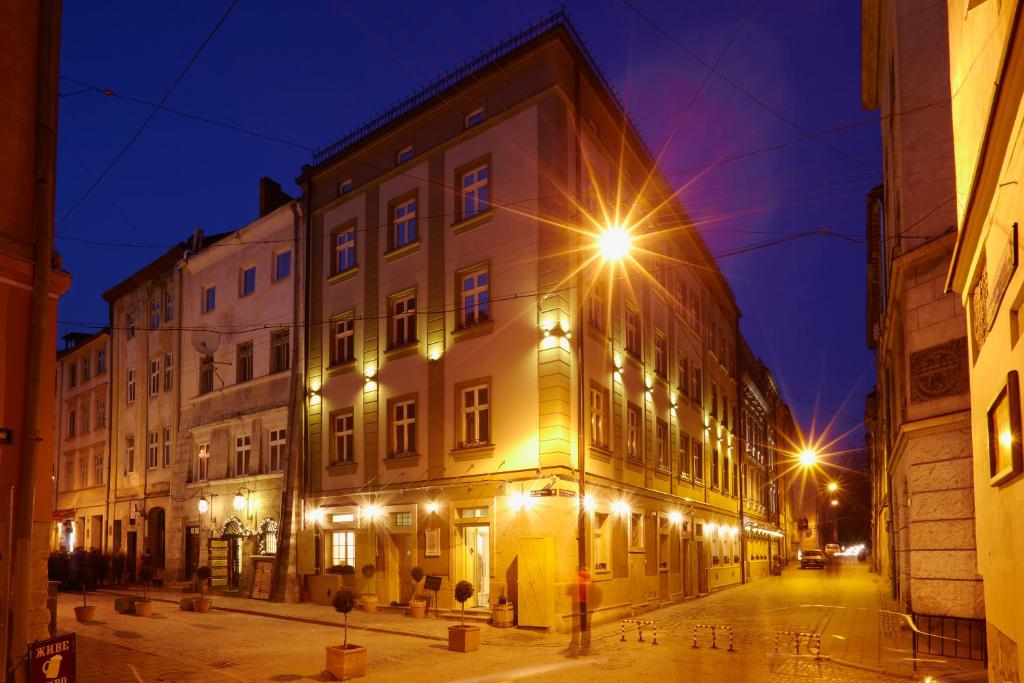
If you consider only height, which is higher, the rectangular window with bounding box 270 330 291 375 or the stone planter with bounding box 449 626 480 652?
the rectangular window with bounding box 270 330 291 375

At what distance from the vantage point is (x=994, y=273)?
6988mm

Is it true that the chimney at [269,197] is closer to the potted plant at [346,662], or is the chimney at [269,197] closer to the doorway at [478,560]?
the doorway at [478,560]

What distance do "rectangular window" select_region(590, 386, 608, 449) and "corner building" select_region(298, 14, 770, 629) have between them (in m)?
0.09

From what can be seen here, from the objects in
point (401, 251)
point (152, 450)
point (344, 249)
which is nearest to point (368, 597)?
point (401, 251)

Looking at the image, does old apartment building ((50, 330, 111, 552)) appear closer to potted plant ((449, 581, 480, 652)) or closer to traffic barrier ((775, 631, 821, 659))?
potted plant ((449, 581, 480, 652))

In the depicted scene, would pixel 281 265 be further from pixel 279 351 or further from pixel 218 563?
pixel 218 563

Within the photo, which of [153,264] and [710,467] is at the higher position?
[153,264]

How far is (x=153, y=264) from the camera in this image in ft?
128

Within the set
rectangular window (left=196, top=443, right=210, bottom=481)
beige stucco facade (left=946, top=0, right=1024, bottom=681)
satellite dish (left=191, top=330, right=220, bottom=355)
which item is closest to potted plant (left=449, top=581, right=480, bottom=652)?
beige stucco facade (left=946, top=0, right=1024, bottom=681)

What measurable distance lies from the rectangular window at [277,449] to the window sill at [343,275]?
5569 mm

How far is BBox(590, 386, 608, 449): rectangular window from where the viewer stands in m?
24.3

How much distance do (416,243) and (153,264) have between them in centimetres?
1844

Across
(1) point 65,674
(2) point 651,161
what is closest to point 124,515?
(2) point 651,161

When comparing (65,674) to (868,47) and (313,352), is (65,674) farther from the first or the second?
(868,47)
